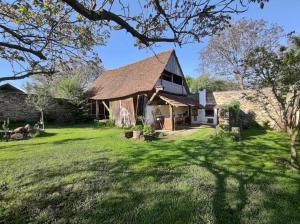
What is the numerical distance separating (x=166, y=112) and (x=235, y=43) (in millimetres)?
16313

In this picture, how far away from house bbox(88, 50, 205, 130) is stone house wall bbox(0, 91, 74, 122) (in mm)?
2926

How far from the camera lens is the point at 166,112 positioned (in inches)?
741

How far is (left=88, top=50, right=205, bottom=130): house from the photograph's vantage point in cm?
1695

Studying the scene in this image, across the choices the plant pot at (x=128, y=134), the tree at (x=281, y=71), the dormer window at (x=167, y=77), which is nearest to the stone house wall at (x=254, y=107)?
the dormer window at (x=167, y=77)

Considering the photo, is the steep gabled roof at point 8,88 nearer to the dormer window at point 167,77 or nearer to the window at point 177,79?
the dormer window at point 167,77

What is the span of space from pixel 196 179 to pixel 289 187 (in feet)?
6.43

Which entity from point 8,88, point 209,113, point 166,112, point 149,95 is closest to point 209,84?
point 209,113

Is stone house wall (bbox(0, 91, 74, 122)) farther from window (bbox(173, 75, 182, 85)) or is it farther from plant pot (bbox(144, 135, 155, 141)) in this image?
plant pot (bbox(144, 135, 155, 141))

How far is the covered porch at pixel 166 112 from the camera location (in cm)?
1559

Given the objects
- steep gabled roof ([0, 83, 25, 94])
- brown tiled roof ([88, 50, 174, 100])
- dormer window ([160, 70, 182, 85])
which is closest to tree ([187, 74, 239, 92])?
dormer window ([160, 70, 182, 85])

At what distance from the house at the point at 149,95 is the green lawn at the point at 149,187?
28.3ft

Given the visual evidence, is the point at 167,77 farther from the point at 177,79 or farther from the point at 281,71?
the point at 281,71

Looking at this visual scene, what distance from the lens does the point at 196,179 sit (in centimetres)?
525

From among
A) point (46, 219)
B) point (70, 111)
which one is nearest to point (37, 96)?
point (70, 111)
